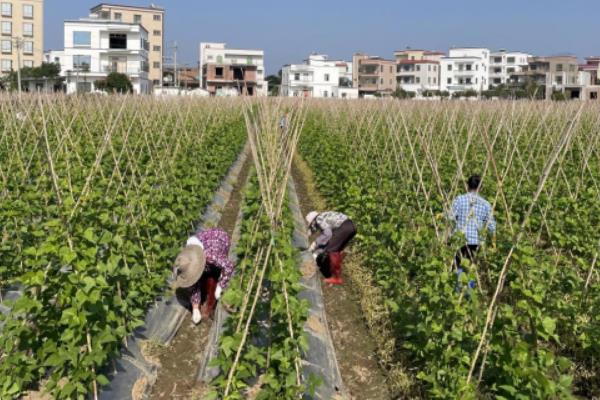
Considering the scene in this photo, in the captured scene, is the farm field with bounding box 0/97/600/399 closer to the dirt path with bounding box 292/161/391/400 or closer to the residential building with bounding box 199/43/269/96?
the dirt path with bounding box 292/161/391/400

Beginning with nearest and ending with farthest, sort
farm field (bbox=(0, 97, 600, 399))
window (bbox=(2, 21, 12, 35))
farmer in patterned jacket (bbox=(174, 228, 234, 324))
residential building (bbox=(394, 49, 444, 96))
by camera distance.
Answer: farm field (bbox=(0, 97, 600, 399))
farmer in patterned jacket (bbox=(174, 228, 234, 324))
window (bbox=(2, 21, 12, 35))
residential building (bbox=(394, 49, 444, 96))

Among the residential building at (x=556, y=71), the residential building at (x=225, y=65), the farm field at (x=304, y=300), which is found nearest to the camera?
the farm field at (x=304, y=300)

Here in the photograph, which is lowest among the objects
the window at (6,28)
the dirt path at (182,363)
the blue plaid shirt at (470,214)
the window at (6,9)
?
the dirt path at (182,363)

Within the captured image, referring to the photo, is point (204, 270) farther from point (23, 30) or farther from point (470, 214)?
point (23, 30)

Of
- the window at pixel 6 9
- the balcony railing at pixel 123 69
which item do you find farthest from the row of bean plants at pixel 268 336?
the window at pixel 6 9

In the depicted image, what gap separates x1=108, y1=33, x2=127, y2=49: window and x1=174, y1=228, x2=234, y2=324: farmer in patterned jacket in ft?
180

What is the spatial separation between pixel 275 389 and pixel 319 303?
2.61 metres

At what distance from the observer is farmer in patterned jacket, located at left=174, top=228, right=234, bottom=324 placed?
584 centimetres

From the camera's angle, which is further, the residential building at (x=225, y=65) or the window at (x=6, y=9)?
the residential building at (x=225, y=65)

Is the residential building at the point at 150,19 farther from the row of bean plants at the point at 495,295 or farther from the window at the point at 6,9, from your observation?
the row of bean plants at the point at 495,295

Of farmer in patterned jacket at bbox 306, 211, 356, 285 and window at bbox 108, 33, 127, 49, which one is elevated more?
window at bbox 108, 33, 127, 49

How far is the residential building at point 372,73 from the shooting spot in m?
87.0

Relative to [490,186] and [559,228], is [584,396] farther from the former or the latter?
[490,186]

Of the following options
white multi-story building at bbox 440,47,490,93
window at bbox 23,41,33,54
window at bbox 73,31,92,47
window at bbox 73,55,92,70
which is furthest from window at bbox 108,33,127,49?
white multi-story building at bbox 440,47,490,93
